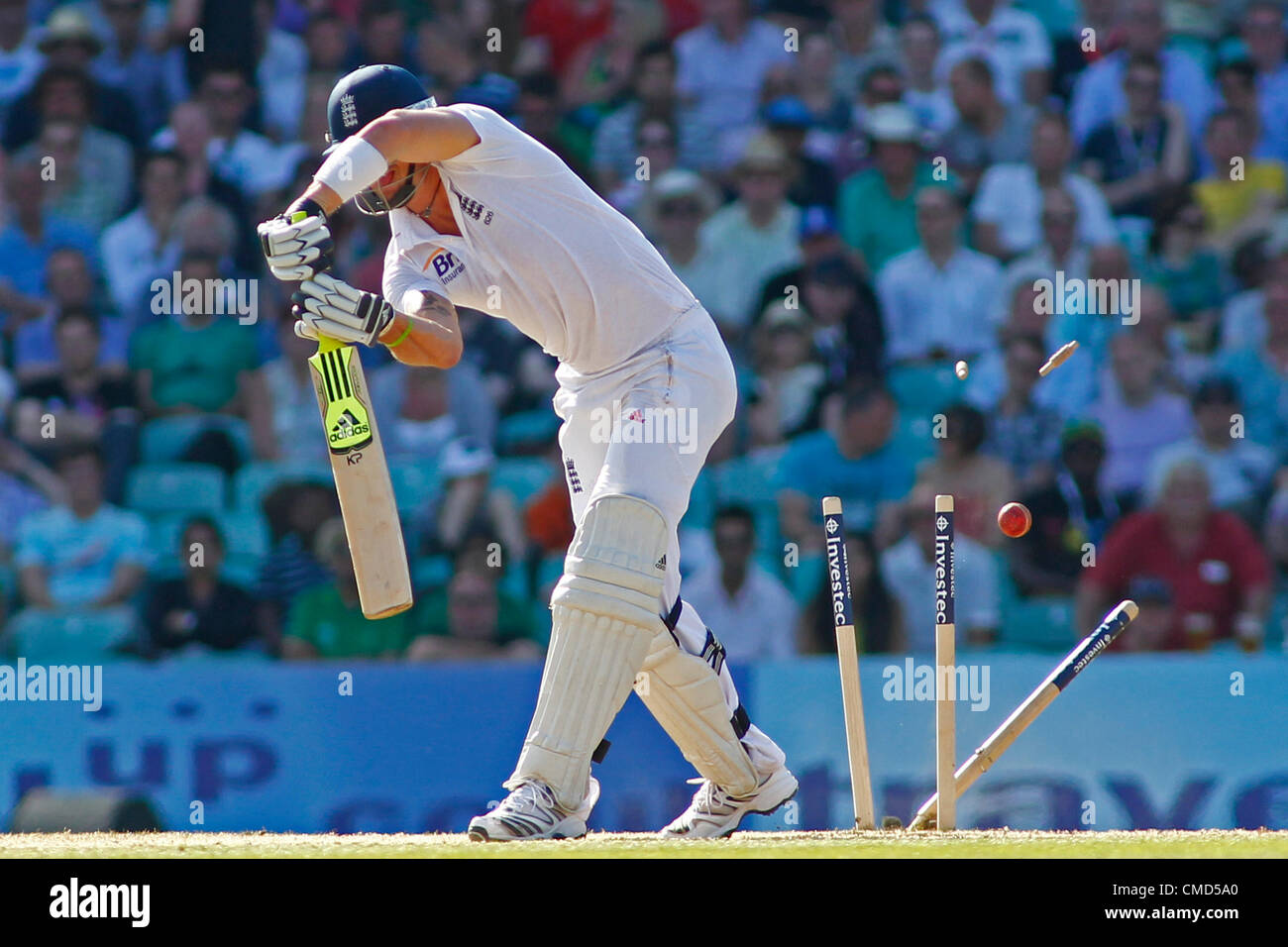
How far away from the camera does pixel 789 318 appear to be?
8.14 metres

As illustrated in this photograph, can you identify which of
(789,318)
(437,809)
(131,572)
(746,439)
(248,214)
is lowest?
(437,809)

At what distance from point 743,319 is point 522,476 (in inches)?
51.1

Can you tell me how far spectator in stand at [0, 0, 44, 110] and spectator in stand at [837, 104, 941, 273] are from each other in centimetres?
412

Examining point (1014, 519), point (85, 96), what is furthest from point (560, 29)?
point (1014, 519)

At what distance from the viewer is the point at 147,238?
8.59 m

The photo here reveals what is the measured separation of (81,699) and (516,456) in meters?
2.25

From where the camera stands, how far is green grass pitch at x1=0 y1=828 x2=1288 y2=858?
3881 millimetres

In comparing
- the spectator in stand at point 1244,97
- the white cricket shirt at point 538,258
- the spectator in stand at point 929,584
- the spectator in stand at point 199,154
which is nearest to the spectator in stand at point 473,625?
the spectator in stand at point 929,584

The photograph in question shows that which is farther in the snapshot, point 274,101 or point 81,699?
point 274,101

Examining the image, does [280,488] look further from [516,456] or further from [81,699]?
[81,699]

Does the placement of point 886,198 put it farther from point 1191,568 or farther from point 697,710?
point 697,710

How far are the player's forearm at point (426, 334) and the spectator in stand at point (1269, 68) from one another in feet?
18.4

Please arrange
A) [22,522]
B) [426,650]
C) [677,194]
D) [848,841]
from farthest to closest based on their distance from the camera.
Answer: [677,194], [22,522], [426,650], [848,841]

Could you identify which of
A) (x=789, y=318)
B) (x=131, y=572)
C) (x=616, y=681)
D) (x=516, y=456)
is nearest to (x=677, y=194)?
(x=789, y=318)
